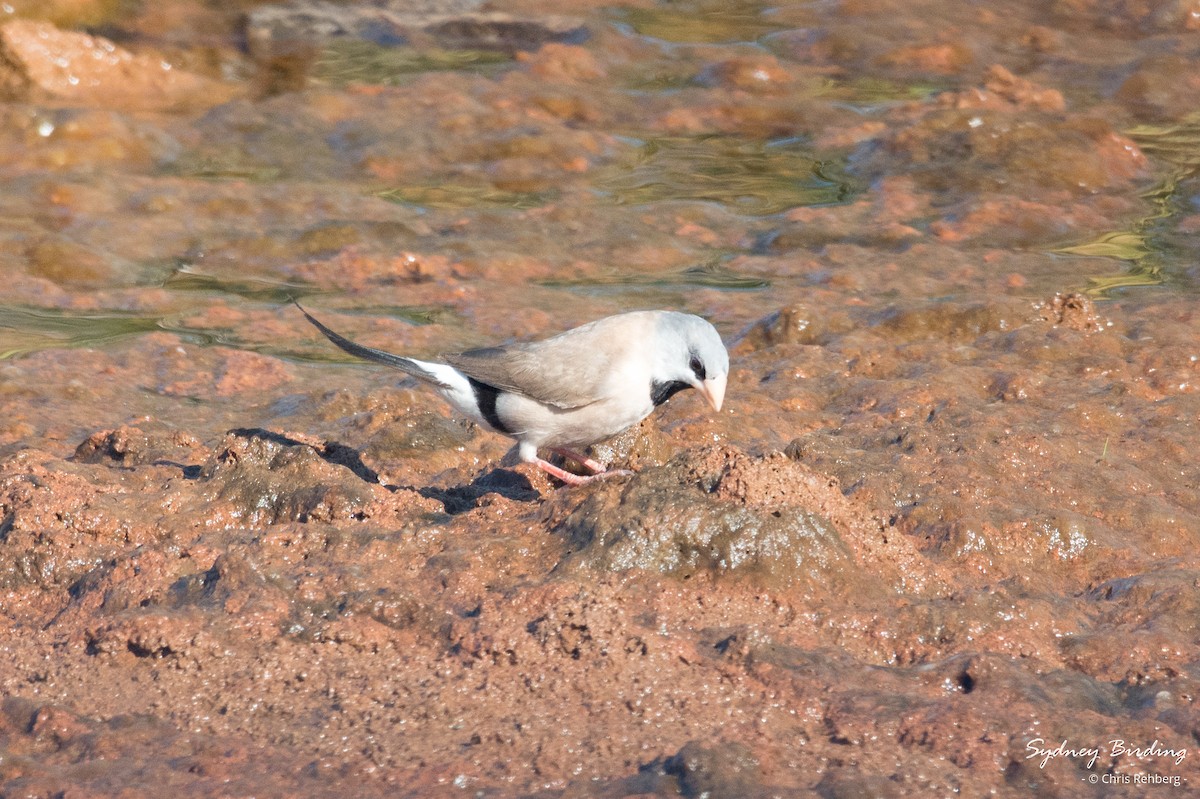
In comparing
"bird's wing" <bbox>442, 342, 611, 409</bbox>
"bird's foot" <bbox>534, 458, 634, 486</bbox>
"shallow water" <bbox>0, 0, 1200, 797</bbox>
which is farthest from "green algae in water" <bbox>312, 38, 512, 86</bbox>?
"bird's foot" <bbox>534, 458, 634, 486</bbox>

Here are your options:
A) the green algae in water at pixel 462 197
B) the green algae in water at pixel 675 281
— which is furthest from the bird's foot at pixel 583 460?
the green algae in water at pixel 462 197

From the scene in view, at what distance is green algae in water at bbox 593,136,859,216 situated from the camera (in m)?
8.66

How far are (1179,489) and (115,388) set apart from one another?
467 cm

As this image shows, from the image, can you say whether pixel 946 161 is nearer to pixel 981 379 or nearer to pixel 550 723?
pixel 981 379

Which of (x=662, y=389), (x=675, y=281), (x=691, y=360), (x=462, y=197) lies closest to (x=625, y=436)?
(x=662, y=389)

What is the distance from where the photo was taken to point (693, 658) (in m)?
3.07

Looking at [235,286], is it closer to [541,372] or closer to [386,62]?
[541,372]

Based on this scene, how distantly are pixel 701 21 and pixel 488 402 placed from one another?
27.6 feet

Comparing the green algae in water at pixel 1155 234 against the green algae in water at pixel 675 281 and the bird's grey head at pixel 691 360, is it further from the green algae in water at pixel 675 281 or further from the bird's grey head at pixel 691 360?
the bird's grey head at pixel 691 360

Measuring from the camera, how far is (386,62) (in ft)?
35.9

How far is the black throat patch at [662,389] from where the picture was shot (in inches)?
169

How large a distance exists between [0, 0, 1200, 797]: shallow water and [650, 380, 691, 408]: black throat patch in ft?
1.05

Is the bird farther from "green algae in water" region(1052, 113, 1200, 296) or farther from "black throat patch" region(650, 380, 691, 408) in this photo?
"green algae in water" region(1052, 113, 1200, 296)

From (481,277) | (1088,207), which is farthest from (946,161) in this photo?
(481,277)
